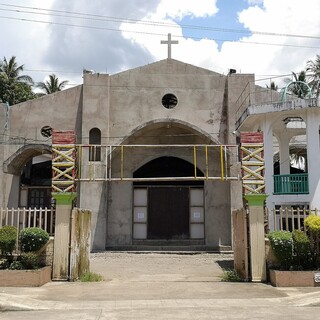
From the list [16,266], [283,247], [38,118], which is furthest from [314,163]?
[38,118]

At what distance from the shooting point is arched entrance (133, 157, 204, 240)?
24188 mm

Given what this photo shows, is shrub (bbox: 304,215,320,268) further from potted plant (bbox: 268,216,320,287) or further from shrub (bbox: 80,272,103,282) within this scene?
Result: shrub (bbox: 80,272,103,282)

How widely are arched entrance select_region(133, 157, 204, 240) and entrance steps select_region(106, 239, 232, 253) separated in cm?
29

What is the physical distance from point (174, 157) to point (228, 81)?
487cm

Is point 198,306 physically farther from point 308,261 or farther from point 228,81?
point 228,81

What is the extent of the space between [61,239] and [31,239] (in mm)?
846

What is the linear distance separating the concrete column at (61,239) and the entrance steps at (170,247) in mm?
10224

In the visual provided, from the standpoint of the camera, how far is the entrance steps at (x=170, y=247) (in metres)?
23.1

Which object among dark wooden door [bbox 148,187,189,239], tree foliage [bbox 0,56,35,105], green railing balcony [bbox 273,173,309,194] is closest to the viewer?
green railing balcony [bbox 273,173,309,194]

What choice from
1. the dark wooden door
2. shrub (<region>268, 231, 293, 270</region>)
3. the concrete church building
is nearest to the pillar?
the concrete church building

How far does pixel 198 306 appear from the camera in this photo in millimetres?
9523

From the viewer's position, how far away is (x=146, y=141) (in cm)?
2462

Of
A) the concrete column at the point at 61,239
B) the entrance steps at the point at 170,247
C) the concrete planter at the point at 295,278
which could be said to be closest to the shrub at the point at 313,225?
the concrete planter at the point at 295,278

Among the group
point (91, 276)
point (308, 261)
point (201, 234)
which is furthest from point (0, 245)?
point (201, 234)
